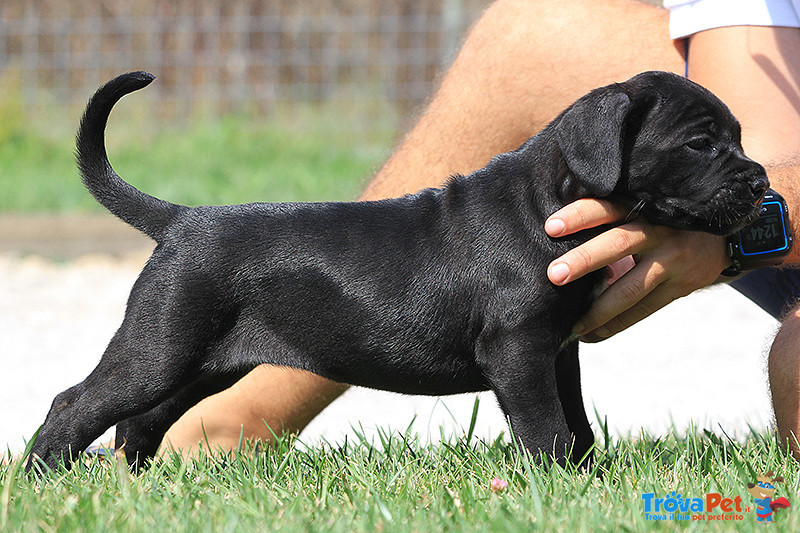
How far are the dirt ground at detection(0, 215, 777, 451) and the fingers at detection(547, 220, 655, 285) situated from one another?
0.71 meters

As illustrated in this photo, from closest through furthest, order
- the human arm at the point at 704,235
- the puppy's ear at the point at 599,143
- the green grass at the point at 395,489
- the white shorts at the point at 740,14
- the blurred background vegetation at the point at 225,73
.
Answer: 1. the green grass at the point at 395,489
2. the puppy's ear at the point at 599,143
3. the human arm at the point at 704,235
4. the white shorts at the point at 740,14
5. the blurred background vegetation at the point at 225,73

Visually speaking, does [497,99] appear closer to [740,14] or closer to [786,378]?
[740,14]

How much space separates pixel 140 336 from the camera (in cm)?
259

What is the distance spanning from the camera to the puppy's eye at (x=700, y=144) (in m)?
2.44

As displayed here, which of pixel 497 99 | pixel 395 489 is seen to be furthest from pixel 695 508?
pixel 497 99

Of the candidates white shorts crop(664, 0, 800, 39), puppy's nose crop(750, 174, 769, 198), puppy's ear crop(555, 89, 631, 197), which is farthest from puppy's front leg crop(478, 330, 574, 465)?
white shorts crop(664, 0, 800, 39)

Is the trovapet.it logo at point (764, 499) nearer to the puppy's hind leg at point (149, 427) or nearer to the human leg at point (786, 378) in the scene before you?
the human leg at point (786, 378)

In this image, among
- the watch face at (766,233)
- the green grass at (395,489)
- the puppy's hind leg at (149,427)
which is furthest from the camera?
the puppy's hind leg at (149,427)

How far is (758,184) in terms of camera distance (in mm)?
2428

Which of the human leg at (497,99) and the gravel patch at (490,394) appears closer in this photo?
the human leg at (497,99)

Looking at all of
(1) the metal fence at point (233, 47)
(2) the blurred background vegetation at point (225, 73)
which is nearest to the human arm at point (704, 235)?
(2) the blurred background vegetation at point (225, 73)

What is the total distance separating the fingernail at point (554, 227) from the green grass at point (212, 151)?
6109mm

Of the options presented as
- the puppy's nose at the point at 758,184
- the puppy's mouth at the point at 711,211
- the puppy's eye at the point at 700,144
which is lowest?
the puppy's mouth at the point at 711,211

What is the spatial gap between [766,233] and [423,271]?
955mm
